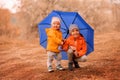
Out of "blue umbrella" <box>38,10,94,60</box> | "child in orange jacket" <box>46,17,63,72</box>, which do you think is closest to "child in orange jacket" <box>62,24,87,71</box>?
"child in orange jacket" <box>46,17,63,72</box>

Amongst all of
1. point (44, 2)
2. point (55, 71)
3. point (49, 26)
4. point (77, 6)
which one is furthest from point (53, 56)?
point (77, 6)

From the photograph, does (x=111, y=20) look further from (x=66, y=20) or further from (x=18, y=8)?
(x=66, y=20)

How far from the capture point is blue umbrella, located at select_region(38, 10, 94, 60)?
27.8 ft

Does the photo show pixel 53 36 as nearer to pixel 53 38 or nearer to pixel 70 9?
pixel 53 38

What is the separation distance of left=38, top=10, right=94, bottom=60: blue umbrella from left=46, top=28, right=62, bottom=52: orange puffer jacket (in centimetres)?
47

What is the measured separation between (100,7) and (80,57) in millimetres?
29277

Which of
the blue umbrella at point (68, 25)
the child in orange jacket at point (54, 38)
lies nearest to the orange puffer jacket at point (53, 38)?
the child in orange jacket at point (54, 38)

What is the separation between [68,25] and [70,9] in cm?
2497

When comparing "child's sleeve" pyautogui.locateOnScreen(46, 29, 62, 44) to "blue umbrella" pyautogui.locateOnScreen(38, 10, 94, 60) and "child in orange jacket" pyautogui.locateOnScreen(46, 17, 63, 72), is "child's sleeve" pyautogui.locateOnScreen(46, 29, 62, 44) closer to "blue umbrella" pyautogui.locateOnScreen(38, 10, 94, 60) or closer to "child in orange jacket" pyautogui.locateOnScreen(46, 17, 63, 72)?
"child in orange jacket" pyautogui.locateOnScreen(46, 17, 63, 72)

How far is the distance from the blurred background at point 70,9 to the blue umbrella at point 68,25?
22.2 metres

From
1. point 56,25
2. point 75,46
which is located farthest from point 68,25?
point 75,46

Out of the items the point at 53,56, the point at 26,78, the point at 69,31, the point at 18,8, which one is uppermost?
the point at 18,8

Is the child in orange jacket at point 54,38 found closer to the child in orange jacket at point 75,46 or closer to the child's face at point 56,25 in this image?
the child's face at point 56,25

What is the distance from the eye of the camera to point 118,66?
884 centimetres
